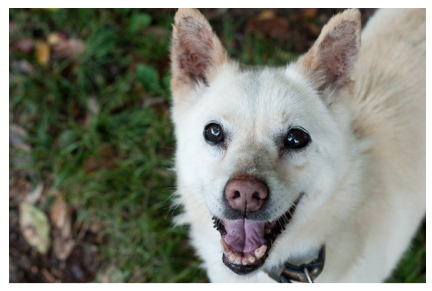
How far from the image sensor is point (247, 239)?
7.50 feet

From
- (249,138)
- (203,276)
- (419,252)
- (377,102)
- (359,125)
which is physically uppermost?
(377,102)

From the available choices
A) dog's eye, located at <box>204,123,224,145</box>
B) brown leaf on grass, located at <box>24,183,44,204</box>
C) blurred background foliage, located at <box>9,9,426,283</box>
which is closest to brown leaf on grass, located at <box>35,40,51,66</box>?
blurred background foliage, located at <box>9,9,426,283</box>

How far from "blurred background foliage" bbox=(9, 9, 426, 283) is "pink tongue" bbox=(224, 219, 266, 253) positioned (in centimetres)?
122

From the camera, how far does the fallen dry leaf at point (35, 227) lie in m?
3.60

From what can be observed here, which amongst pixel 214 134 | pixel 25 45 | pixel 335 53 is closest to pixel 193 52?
pixel 214 134

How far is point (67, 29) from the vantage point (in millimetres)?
4172

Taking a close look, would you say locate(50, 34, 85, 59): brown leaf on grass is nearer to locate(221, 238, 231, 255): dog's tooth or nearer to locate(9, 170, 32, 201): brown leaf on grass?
locate(9, 170, 32, 201): brown leaf on grass

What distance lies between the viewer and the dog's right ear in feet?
7.68

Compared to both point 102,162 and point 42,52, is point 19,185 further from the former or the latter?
point 42,52

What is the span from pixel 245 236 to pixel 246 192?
39 cm

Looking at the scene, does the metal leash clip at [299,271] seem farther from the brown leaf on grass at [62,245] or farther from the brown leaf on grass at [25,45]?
the brown leaf on grass at [25,45]

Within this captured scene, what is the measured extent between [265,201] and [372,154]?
39.2 inches

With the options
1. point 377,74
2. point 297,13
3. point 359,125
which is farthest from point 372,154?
point 297,13

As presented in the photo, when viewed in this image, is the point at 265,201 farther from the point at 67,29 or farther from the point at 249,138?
the point at 67,29
